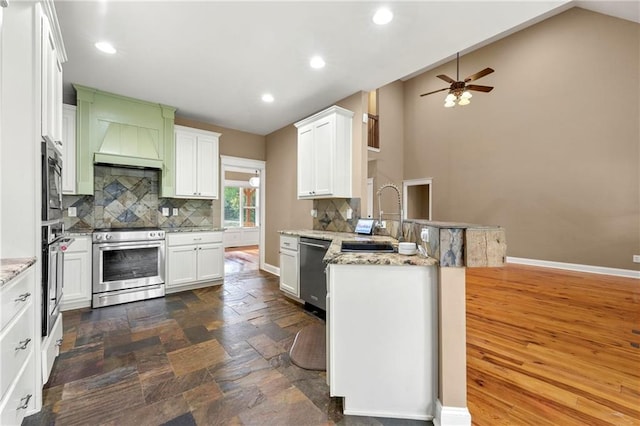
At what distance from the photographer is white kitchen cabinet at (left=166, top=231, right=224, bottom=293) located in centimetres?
375

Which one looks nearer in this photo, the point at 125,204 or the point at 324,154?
the point at 324,154

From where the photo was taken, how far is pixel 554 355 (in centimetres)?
208

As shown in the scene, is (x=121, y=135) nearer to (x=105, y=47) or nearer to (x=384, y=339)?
(x=105, y=47)

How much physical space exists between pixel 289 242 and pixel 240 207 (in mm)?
5901

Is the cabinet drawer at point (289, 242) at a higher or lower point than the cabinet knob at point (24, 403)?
higher

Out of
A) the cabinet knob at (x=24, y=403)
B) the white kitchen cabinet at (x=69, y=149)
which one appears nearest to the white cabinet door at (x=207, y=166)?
the white kitchen cabinet at (x=69, y=149)

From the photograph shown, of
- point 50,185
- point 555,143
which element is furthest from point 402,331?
point 555,143

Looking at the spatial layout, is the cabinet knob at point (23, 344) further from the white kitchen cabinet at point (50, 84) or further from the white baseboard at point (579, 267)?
the white baseboard at point (579, 267)

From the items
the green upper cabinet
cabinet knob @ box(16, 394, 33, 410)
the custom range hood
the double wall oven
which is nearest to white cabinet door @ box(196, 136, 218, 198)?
the green upper cabinet

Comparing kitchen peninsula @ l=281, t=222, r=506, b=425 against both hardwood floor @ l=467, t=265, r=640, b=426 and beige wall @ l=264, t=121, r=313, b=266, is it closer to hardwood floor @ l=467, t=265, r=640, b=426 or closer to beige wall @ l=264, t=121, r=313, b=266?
hardwood floor @ l=467, t=265, r=640, b=426

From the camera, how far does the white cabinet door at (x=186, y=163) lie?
13.2 ft

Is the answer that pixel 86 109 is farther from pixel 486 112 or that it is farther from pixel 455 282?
pixel 486 112

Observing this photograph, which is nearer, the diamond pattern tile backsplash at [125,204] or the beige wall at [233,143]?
the diamond pattern tile backsplash at [125,204]

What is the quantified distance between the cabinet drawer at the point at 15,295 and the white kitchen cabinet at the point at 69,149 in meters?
2.37
